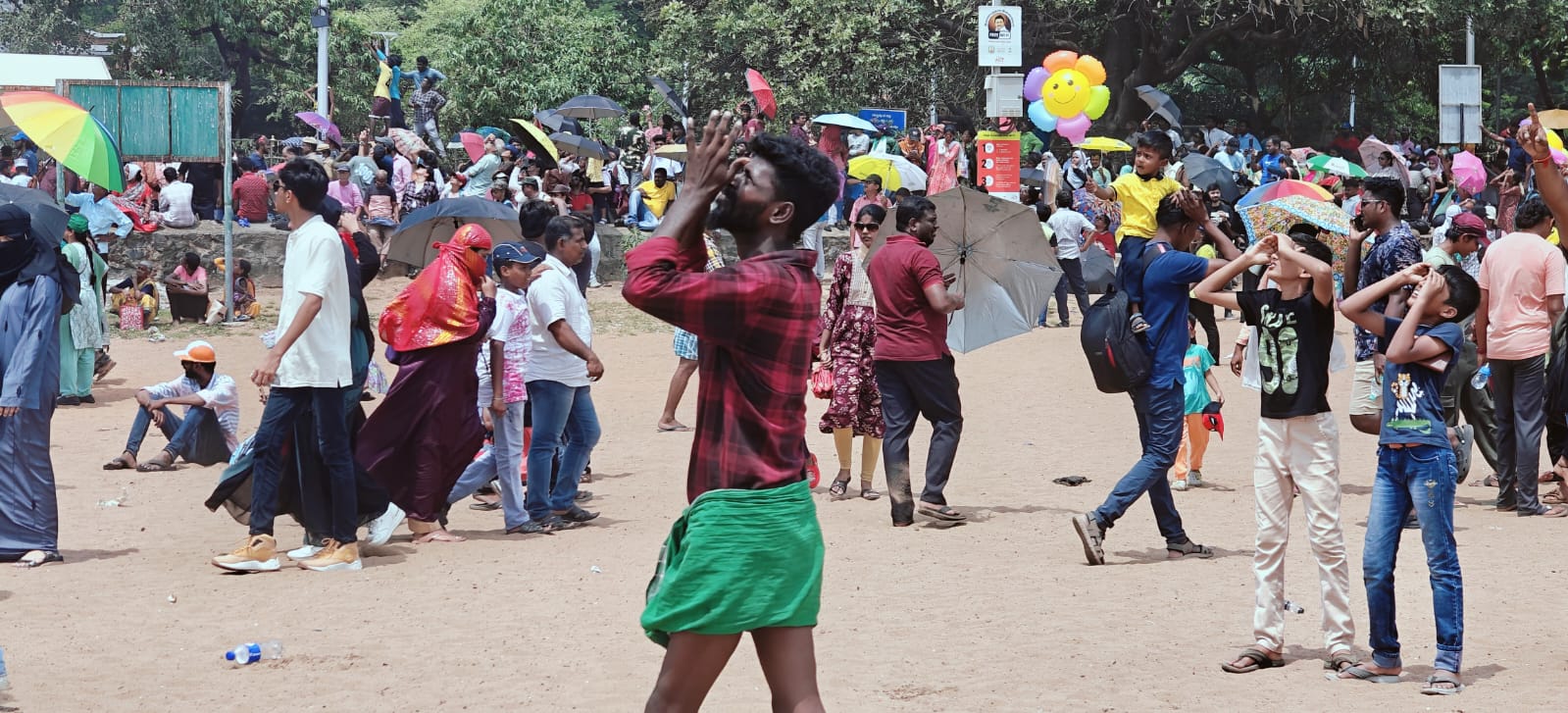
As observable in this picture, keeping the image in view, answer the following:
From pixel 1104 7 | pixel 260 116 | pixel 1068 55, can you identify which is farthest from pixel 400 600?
pixel 260 116

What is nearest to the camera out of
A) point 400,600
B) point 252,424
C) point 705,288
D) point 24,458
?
point 705,288

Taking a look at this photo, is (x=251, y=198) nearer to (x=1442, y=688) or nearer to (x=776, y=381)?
(x=1442, y=688)

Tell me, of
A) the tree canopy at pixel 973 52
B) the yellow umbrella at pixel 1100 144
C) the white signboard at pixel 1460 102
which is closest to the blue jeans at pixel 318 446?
the white signboard at pixel 1460 102

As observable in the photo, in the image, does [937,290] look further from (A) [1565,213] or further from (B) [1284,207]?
(A) [1565,213]

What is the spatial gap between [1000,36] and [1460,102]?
5.14m

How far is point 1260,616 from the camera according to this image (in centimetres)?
582

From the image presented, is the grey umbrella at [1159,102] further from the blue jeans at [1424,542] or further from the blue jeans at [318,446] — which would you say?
the blue jeans at [1424,542]

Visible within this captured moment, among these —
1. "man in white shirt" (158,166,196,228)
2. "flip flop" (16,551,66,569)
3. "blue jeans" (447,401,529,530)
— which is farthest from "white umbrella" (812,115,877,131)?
"flip flop" (16,551,66,569)

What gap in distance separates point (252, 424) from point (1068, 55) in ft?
44.4

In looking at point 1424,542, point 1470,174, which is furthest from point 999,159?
point 1424,542

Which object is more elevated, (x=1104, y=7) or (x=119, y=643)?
(x=1104, y=7)

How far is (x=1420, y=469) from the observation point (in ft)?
18.4

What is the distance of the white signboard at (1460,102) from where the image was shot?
686 inches

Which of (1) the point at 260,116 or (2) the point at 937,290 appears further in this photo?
(1) the point at 260,116
